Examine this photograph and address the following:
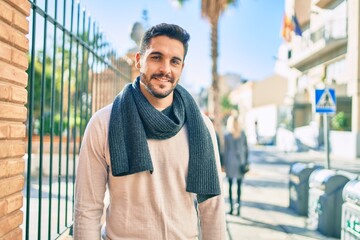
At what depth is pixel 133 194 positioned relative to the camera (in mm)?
1842

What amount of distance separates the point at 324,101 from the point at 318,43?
18.1 m

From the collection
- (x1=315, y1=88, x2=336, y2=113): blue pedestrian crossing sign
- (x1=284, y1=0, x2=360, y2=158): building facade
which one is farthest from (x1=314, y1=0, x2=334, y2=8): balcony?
(x1=315, y1=88, x2=336, y2=113): blue pedestrian crossing sign

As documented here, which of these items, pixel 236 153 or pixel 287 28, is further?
pixel 287 28

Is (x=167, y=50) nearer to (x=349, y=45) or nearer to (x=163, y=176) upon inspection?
(x=163, y=176)

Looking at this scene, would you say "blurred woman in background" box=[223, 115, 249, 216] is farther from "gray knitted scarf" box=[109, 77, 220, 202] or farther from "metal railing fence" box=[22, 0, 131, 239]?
"gray knitted scarf" box=[109, 77, 220, 202]

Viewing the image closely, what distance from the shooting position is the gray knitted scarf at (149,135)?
5.88 ft

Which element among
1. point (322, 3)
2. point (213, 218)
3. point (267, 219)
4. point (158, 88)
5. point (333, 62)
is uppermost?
point (322, 3)

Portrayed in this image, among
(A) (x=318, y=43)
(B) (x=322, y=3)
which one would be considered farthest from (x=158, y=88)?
(A) (x=318, y=43)

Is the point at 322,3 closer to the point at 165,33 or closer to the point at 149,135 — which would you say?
the point at 165,33

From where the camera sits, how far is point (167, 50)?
195cm

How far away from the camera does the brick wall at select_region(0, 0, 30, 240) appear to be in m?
1.80

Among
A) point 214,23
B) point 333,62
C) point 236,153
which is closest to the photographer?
point 236,153

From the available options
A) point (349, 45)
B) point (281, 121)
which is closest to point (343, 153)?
point (349, 45)

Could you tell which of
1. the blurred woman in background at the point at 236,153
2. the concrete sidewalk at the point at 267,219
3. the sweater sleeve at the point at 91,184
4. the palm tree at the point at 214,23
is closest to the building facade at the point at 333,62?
the palm tree at the point at 214,23
